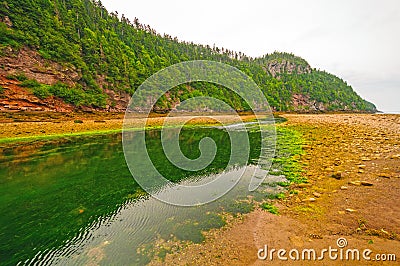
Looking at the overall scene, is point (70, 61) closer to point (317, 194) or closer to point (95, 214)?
point (95, 214)

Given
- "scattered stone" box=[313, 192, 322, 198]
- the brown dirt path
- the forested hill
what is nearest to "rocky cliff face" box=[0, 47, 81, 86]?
the forested hill

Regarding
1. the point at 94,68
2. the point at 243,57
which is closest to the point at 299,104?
the point at 243,57

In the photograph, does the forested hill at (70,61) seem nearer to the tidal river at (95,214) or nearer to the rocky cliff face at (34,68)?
the rocky cliff face at (34,68)

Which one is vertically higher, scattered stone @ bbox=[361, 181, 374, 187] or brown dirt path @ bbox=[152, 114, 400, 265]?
scattered stone @ bbox=[361, 181, 374, 187]

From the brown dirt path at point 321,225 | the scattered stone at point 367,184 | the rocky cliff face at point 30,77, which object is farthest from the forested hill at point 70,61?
the scattered stone at point 367,184

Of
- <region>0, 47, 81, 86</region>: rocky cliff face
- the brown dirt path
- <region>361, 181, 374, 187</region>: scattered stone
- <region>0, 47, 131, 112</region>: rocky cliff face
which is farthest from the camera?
Answer: <region>0, 47, 81, 86</region>: rocky cliff face

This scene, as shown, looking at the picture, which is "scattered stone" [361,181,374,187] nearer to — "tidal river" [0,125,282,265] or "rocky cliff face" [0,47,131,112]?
"tidal river" [0,125,282,265]

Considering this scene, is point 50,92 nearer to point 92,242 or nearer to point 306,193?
point 92,242

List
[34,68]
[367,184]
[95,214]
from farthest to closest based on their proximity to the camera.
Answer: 1. [34,68]
2. [367,184]
3. [95,214]

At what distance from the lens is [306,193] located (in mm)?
8289

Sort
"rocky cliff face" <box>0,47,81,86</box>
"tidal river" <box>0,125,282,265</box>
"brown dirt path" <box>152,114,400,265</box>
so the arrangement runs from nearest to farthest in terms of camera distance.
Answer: "brown dirt path" <box>152,114,400,265</box>
"tidal river" <box>0,125,282,265</box>
"rocky cliff face" <box>0,47,81,86</box>

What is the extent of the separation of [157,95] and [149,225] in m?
68.2

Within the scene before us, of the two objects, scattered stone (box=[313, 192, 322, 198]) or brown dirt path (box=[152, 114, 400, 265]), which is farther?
scattered stone (box=[313, 192, 322, 198])

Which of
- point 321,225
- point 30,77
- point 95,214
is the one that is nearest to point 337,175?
point 321,225
